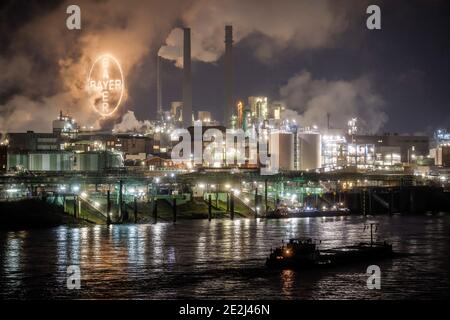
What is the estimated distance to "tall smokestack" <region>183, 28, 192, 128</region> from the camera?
11094 cm

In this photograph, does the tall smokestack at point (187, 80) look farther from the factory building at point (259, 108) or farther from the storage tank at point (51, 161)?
the storage tank at point (51, 161)

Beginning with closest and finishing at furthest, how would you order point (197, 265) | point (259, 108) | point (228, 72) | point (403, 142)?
point (197, 265), point (228, 72), point (259, 108), point (403, 142)

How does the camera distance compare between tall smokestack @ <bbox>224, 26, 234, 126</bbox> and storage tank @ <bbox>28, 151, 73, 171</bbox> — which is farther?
tall smokestack @ <bbox>224, 26, 234, 126</bbox>

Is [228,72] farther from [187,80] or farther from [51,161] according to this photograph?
[51,161]

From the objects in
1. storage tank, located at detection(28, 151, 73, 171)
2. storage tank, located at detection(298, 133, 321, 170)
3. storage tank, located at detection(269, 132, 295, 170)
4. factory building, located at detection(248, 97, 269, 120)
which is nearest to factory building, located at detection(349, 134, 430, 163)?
factory building, located at detection(248, 97, 269, 120)

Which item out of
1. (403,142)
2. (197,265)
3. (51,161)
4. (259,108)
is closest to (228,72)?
(259,108)

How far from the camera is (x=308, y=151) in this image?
117 meters

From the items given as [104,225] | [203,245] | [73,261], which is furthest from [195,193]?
[73,261]

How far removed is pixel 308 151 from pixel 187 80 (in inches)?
818

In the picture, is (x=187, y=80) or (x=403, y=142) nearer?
(x=187, y=80)

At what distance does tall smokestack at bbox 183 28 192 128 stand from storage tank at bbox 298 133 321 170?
57.4ft

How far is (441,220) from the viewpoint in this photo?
7025 cm

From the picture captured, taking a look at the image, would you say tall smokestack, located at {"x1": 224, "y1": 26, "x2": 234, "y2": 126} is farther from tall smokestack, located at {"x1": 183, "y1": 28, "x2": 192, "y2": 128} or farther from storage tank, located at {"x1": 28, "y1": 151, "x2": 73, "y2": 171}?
storage tank, located at {"x1": 28, "y1": 151, "x2": 73, "y2": 171}

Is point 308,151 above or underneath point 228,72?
underneath
